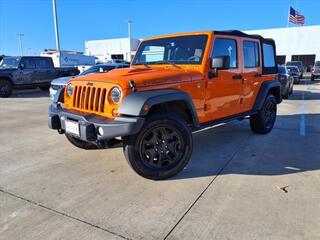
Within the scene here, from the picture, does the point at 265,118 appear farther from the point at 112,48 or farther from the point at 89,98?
the point at 112,48

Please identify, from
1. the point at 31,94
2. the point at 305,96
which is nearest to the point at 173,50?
the point at 305,96

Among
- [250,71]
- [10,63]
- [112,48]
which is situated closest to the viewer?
[250,71]

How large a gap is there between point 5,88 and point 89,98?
39.4 ft

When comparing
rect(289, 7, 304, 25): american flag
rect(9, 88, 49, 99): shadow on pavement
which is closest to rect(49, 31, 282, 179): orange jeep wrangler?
rect(9, 88, 49, 99): shadow on pavement

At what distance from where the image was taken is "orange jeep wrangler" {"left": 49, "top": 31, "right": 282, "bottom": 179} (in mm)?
3537

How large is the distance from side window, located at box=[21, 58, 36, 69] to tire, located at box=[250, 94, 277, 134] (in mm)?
12157

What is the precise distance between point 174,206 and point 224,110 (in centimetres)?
227

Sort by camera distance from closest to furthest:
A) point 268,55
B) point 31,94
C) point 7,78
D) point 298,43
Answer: point 268,55 → point 7,78 → point 31,94 → point 298,43

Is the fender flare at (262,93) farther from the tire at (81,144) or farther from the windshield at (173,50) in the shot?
the tire at (81,144)

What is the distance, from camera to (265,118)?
6230mm

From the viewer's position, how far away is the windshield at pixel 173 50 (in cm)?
444

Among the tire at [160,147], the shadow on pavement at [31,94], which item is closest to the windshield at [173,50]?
the tire at [160,147]

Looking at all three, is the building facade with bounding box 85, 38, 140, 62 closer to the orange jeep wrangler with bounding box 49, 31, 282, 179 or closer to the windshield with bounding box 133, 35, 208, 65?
the windshield with bounding box 133, 35, 208, 65

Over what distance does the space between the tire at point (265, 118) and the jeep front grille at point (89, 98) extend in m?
3.56
